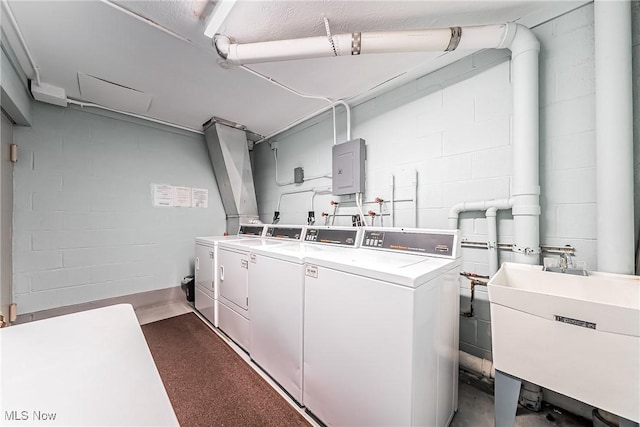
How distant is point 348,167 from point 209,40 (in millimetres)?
1428

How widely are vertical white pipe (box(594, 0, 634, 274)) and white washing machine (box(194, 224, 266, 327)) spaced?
2.67 meters

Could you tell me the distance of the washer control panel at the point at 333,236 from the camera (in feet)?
5.95

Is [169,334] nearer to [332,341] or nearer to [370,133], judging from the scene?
[332,341]

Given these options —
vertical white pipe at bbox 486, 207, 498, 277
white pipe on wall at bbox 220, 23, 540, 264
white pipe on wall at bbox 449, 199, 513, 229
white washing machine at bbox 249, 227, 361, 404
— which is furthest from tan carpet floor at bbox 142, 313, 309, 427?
white pipe on wall at bbox 220, 23, 540, 264

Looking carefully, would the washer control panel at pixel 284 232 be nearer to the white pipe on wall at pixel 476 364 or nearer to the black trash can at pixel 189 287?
the black trash can at pixel 189 287

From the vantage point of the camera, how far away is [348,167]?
2262 millimetres

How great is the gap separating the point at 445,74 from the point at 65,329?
98.2 inches

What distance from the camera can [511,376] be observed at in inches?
39.0

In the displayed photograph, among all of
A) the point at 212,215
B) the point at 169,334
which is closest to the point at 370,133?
the point at 212,215

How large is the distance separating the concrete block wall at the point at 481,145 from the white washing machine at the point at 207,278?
141 centimetres

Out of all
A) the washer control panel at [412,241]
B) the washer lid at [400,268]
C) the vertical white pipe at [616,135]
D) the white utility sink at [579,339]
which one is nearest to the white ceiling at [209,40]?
the vertical white pipe at [616,135]
